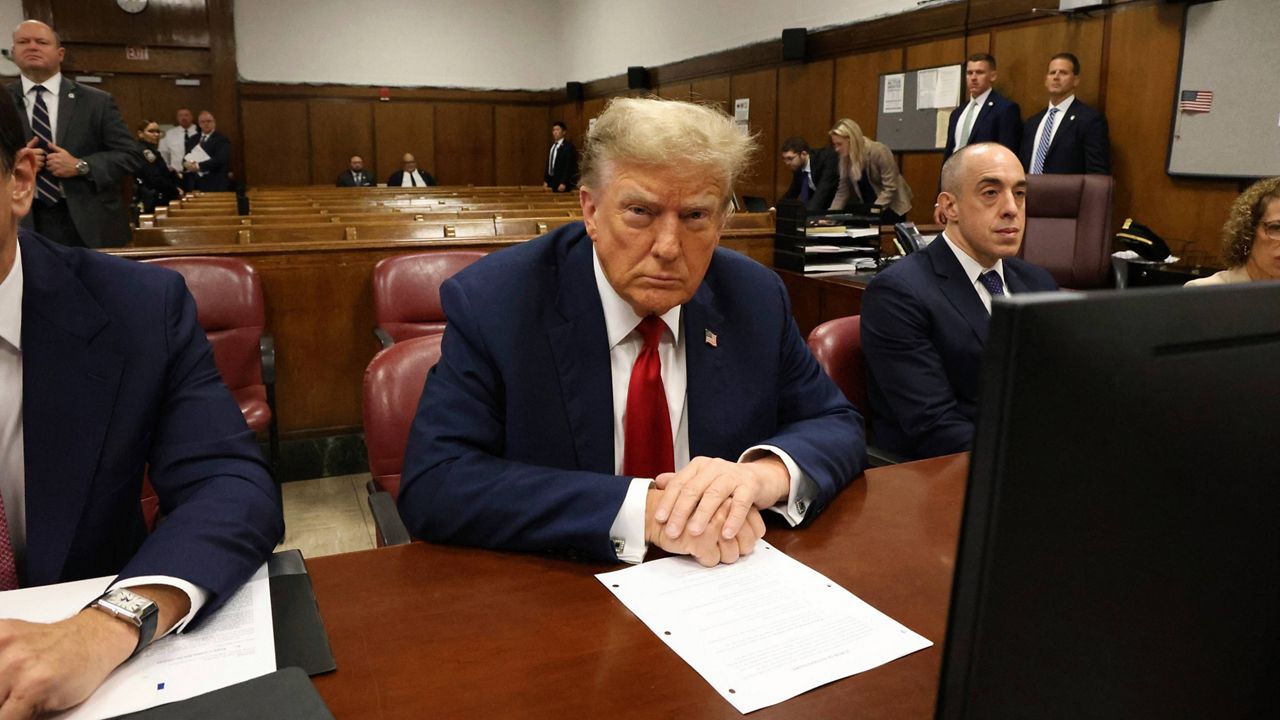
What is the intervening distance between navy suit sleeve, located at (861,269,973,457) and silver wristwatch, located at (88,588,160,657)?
184cm

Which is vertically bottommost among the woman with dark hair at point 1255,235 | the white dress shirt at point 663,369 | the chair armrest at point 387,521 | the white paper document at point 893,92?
the chair armrest at point 387,521

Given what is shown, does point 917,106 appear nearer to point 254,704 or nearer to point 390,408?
point 390,408

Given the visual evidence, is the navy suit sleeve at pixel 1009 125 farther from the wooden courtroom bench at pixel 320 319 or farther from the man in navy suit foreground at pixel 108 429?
the man in navy suit foreground at pixel 108 429

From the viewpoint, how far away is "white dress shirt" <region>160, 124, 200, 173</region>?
39.9 feet

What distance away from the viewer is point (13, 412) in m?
1.27

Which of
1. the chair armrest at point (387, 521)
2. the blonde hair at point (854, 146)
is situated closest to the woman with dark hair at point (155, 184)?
the blonde hair at point (854, 146)

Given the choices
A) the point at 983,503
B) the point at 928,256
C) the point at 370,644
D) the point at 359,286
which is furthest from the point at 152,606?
the point at 359,286

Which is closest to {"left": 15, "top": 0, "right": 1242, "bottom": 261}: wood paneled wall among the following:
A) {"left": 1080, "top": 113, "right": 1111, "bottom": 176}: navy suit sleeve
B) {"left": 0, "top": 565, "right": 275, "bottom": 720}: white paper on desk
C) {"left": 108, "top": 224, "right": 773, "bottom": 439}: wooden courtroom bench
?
{"left": 1080, "top": 113, "right": 1111, "bottom": 176}: navy suit sleeve

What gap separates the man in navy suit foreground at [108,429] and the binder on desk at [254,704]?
0.75 feet

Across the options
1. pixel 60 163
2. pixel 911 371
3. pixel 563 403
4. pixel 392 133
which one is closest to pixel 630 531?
pixel 563 403

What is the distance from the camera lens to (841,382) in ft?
8.16

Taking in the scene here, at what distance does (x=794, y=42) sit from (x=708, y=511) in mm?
8644

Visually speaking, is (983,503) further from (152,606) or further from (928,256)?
(928,256)

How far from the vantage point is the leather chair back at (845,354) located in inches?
97.5
